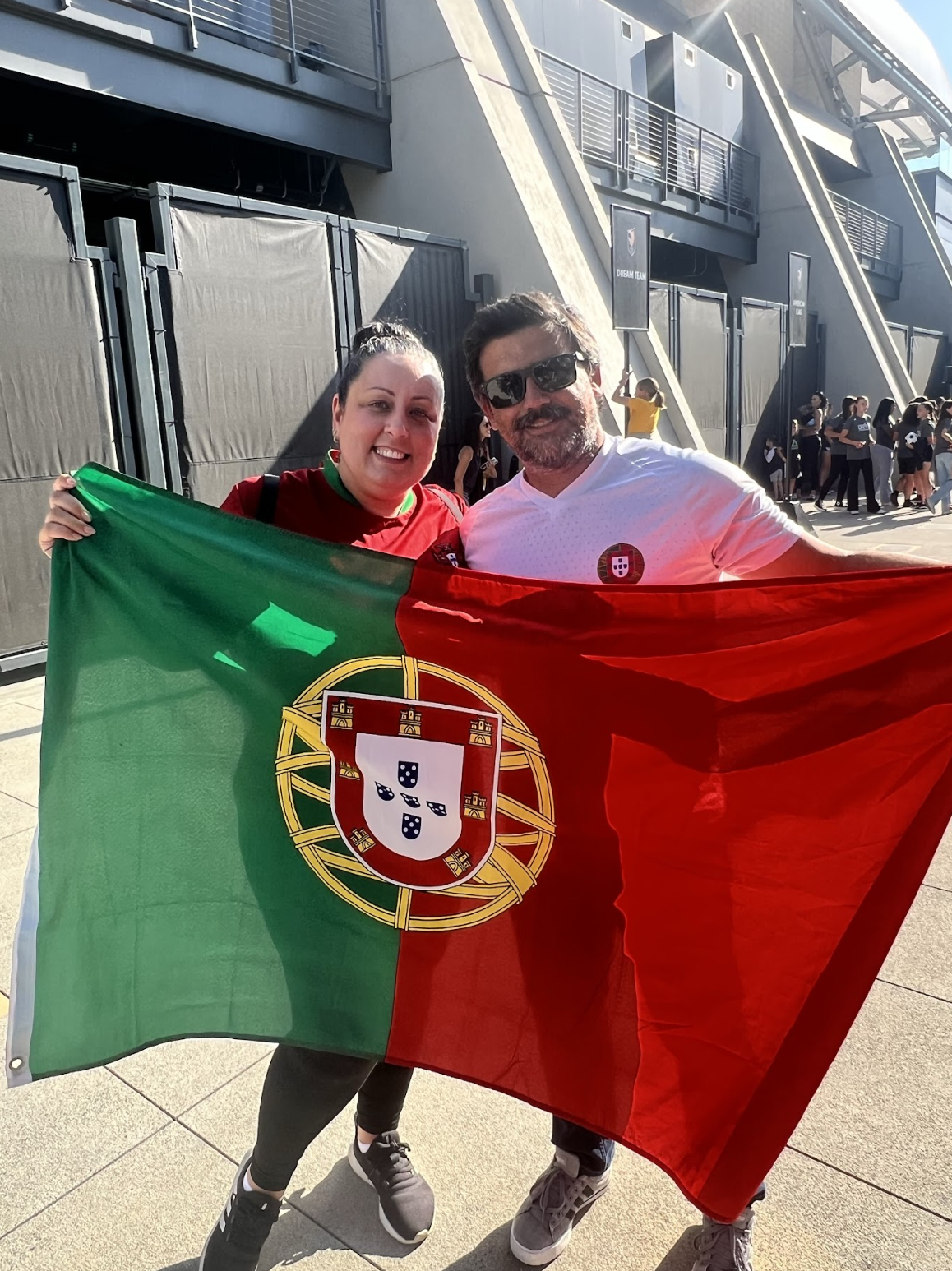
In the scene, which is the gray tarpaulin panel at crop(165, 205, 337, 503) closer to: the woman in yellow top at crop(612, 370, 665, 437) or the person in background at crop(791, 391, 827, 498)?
the woman in yellow top at crop(612, 370, 665, 437)

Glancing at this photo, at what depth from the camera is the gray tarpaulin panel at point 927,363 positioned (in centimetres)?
2652

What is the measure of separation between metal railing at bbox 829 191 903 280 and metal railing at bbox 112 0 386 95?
63.7ft

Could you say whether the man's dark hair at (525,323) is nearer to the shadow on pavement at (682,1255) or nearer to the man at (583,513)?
the man at (583,513)

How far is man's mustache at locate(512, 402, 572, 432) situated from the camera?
1.98 m

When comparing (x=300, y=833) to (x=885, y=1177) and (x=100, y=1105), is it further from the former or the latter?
(x=885, y=1177)

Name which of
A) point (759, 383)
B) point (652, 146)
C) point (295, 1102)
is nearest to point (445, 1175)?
point (295, 1102)

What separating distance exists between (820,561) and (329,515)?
1131 mm

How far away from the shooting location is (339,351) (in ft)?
32.2

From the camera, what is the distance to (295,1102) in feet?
6.28

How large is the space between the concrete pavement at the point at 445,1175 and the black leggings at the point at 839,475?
46.8 ft

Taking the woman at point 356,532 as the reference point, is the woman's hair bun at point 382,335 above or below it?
above

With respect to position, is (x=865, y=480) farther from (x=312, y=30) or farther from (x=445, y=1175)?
(x=445, y=1175)

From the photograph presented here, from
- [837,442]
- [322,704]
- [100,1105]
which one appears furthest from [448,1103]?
[837,442]

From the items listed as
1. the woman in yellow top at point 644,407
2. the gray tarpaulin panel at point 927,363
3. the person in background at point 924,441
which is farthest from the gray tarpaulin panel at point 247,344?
the gray tarpaulin panel at point 927,363
